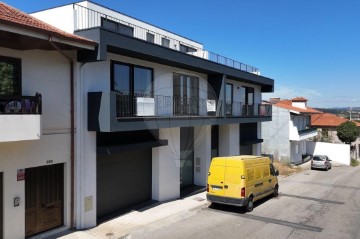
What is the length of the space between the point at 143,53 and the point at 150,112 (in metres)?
2.47

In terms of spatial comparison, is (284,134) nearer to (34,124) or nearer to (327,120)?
(327,120)

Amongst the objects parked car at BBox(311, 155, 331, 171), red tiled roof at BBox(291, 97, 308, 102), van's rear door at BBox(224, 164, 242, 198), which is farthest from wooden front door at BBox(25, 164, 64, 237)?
red tiled roof at BBox(291, 97, 308, 102)

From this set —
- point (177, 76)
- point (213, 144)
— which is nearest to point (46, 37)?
point (177, 76)

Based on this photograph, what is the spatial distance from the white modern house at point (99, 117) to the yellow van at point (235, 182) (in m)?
2.77

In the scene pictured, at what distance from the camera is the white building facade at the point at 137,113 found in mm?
12430

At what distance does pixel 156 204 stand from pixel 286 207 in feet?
20.8

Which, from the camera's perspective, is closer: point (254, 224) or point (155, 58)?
point (254, 224)

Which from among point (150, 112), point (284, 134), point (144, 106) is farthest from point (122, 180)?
point (284, 134)

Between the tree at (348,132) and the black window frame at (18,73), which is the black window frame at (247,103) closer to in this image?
the black window frame at (18,73)

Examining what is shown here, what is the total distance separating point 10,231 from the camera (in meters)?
10.2

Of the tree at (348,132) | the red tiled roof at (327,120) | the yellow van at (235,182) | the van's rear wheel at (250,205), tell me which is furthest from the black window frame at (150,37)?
the red tiled roof at (327,120)

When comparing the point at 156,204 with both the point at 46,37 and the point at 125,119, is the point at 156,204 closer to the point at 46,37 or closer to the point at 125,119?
the point at 125,119

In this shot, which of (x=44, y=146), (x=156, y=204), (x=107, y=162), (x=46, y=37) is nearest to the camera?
(x=46, y=37)

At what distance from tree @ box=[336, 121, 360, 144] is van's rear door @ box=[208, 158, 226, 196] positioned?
3800cm
